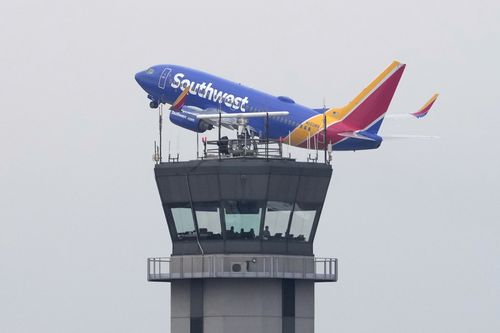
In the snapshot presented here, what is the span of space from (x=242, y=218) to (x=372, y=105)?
4630 centimetres

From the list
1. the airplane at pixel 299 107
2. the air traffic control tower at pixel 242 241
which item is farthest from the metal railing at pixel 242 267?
the airplane at pixel 299 107

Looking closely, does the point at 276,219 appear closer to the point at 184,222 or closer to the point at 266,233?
the point at 266,233

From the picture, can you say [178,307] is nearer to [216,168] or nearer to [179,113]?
[216,168]

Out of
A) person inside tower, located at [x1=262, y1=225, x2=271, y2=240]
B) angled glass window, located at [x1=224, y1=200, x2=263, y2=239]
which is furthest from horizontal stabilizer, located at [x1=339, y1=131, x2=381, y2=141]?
angled glass window, located at [x1=224, y1=200, x2=263, y2=239]

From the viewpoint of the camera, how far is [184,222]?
8288cm

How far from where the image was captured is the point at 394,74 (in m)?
128

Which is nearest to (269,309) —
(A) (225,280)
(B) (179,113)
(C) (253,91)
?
(A) (225,280)

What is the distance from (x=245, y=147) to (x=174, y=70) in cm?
5188

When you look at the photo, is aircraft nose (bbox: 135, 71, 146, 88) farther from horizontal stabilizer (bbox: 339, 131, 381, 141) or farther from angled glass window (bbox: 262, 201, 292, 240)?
angled glass window (bbox: 262, 201, 292, 240)

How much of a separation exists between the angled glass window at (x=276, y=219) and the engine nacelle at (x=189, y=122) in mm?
25089

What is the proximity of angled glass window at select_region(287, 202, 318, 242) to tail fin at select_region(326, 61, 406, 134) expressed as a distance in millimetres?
42438

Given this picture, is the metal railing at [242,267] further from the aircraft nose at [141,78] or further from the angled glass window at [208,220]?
the aircraft nose at [141,78]

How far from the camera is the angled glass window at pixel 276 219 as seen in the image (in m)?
81.8

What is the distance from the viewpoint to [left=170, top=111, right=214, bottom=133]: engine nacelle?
108 meters
